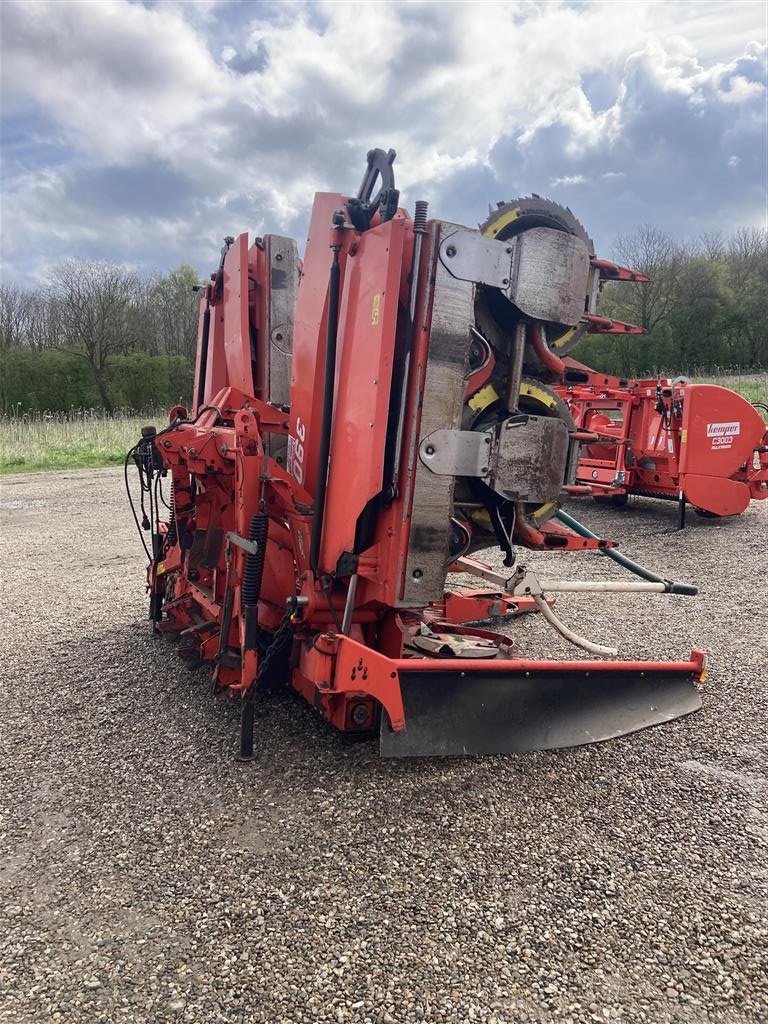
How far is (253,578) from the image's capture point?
3041 millimetres

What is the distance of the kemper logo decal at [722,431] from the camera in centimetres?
817

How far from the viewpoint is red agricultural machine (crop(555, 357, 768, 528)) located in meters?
8.15

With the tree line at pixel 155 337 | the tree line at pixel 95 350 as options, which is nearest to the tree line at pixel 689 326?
the tree line at pixel 155 337

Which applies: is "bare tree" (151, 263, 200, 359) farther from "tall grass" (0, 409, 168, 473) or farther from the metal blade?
the metal blade

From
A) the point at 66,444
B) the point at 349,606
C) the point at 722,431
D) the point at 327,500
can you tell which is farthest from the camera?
the point at 66,444

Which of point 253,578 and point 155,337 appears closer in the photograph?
point 253,578

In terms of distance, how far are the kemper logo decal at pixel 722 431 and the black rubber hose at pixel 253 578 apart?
262 inches

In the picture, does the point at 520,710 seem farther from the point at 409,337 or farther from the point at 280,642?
the point at 409,337

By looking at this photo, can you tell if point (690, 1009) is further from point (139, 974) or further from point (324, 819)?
point (139, 974)

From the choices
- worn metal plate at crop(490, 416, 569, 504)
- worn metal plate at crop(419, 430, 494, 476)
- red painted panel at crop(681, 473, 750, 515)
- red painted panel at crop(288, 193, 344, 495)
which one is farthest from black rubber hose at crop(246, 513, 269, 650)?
red painted panel at crop(681, 473, 750, 515)

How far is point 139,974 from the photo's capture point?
6.47ft

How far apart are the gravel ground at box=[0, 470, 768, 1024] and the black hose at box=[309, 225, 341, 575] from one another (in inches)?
37.1

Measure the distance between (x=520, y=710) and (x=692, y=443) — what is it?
6.06 metres

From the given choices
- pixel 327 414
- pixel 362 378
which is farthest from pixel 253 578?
pixel 362 378
